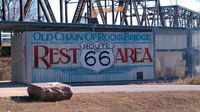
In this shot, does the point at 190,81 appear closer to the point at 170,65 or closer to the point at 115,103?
the point at 170,65

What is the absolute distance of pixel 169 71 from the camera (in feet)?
99.4

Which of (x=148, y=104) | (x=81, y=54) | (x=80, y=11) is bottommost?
(x=148, y=104)

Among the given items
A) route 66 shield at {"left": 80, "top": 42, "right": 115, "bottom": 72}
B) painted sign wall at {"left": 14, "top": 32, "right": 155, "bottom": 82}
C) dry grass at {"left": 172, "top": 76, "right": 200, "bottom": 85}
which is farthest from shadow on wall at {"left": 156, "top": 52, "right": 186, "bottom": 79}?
route 66 shield at {"left": 80, "top": 42, "right": 115, "bottom": 72}

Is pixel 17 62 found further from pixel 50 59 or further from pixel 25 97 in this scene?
pixel 25 97

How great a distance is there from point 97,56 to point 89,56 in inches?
18.7

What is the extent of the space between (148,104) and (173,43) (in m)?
11.4

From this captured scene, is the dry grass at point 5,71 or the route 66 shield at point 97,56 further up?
the route 66 shield at point 97,56

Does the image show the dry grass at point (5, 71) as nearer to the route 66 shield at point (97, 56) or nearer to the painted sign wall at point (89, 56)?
the painted sign wall at point (89, 56)

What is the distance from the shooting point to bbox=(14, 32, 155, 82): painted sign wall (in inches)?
1051

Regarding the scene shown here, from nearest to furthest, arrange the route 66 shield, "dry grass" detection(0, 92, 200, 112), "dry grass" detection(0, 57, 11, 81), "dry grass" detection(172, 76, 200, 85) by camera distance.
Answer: "dry grass" detection(0, 92, 200, 112) → "dry grass" detection(172, 76, 200, 85) → the route 66 shield → "dry grass" detection(0, 57, 11, 81)

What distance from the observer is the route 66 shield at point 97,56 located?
27812mm

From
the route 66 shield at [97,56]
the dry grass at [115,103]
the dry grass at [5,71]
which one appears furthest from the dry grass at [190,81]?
the dry grass at [5,71]

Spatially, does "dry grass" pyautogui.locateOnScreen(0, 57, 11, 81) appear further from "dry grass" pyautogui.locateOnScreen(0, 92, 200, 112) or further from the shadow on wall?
"dry grass" pyautogui.locateOnScreen(0, 92, 200, 112)

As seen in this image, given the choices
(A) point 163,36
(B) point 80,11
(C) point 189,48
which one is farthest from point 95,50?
(B) point 80,11
